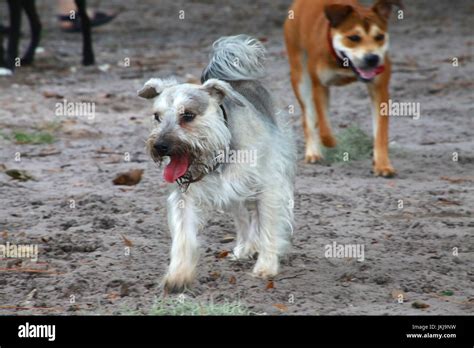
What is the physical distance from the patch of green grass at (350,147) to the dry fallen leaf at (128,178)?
5.95 feet

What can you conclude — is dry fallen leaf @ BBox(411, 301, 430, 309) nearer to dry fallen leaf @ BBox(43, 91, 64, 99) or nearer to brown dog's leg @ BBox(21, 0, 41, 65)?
dry fallen leaf @ BBox(43, 91, 64, 99)

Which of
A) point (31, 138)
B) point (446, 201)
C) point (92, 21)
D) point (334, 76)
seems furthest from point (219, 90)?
point (92, 21)

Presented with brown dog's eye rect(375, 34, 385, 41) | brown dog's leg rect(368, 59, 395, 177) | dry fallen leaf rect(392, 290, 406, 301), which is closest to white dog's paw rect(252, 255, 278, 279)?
dry fallen leaf rect(392, 290, 406, 301)

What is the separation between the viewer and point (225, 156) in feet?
20.1

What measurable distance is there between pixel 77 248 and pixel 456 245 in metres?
2.24

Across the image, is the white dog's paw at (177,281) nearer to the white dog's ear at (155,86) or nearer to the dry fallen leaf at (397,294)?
the white dog's ear at (155,86)

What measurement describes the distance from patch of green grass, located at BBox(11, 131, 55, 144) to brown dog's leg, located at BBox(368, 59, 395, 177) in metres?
2.91

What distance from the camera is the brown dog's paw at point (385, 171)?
9.12 meters

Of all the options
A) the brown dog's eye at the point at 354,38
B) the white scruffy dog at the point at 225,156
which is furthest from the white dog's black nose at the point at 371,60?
the white scruffy dog at the point at 225,156

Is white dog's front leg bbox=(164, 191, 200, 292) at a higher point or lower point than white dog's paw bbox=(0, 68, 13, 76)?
lower

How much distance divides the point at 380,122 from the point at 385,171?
41cm

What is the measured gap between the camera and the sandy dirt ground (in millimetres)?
6051
